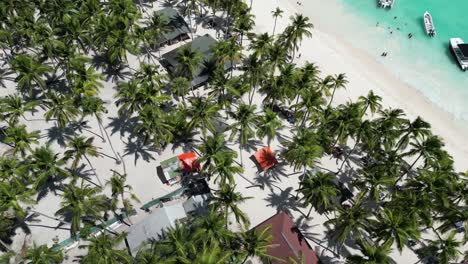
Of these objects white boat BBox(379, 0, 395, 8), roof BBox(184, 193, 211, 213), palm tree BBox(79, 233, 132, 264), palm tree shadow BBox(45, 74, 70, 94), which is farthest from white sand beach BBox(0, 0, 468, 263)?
white boat BBox(379, 0, 395, 8)

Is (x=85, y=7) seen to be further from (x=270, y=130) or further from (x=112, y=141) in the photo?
(x=270, y=130)

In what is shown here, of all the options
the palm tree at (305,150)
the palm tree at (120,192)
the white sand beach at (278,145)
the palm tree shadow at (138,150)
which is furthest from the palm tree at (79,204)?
the palm tree at (305,150)

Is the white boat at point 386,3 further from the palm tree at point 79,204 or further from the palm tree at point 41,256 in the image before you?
the palm tree at point 41,256

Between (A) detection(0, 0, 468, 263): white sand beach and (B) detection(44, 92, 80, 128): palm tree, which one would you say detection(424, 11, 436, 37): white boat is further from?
(B) detection(44, 92, 80, 128): palm tree

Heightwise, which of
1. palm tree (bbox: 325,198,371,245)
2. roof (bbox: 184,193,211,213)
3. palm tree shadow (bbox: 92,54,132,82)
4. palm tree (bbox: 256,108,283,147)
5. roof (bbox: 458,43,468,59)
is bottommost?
palm tree (bbox: 325,198,371,245)

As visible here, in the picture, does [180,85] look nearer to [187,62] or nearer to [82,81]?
[187,62]

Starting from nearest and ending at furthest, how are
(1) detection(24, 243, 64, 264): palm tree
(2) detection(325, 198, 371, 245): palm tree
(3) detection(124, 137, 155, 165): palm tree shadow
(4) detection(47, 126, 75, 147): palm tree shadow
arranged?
(1) detection(24, 243, 64, 264): palm tree → (2) detection(325, 198, 371, 245): palm tree → (3) detection(124, 137, 155, 165): palm tree shadow → (4) detection(47, 126, 75, 147): palm tree shadow

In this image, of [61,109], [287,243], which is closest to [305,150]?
[287,243]
